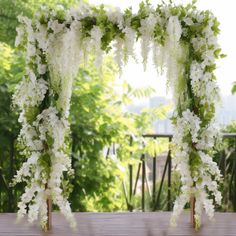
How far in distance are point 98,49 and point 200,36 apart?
466mm

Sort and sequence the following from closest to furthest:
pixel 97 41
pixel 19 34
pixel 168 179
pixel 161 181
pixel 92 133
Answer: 1. pixel 97 41
2. pixel 19 34
3. pixel 92 133
4. pixel 161 181
5. pixel 168 179

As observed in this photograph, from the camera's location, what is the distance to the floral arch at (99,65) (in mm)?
2465

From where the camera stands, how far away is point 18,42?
8.39 feet

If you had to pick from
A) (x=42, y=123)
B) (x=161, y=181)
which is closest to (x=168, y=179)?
(x=161, y=181)


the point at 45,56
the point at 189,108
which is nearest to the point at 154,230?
the point at 189,108

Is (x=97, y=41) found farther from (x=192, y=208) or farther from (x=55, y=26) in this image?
(x=192, y=208)

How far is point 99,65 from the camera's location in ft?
8.13

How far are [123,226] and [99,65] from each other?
2.62ft

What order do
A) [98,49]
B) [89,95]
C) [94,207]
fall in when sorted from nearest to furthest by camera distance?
1. [98,49]
2. [89,95]
3. [94,207]

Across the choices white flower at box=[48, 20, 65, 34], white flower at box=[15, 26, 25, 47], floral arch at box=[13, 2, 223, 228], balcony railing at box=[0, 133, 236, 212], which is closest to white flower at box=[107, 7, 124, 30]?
floral arch at box=[13, 2, 223, 228]

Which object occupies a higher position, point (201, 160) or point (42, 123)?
point (42, 123)

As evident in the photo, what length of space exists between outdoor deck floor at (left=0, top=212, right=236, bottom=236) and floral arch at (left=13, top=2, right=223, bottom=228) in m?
0.10

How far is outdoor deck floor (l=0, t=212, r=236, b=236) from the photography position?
101 inches

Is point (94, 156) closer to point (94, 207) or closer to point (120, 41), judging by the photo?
point (94, 207)
